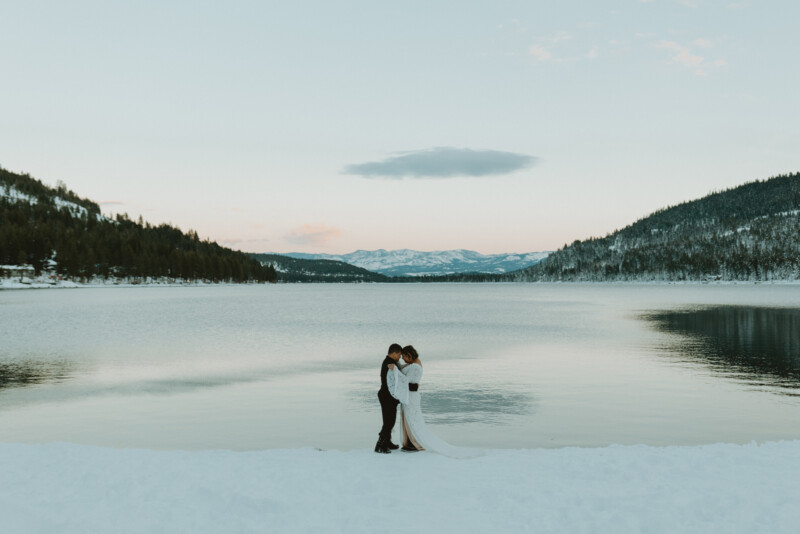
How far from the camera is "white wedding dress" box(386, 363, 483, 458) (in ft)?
46.5

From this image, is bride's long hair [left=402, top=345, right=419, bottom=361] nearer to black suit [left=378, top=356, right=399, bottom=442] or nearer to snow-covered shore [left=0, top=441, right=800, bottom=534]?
black suit [left=378, top=356, right=399, bottom=442]

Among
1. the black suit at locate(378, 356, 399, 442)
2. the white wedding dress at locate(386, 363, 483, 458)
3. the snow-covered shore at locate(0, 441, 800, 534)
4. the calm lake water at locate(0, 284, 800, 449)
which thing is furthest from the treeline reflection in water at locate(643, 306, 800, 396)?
the black suit at locate(378, 356, 399, 442)

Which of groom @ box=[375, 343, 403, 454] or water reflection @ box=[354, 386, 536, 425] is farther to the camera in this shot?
water reflection @ box=[354, 386, 536, 425]

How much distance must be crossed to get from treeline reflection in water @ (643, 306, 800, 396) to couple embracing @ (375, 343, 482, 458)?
1778 cm

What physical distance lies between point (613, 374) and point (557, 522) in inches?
871

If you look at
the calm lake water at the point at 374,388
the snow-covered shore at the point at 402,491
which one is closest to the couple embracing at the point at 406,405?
the snow-covered shore at the point at 402,491

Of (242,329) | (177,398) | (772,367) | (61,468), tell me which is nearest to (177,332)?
(242,329)

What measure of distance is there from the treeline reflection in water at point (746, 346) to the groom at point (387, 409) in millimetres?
18498

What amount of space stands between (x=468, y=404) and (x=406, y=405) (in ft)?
27.6

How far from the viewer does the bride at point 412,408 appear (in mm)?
14195

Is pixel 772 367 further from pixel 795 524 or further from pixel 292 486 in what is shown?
pixel 292 486

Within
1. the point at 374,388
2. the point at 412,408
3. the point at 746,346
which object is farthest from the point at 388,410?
the point at 746,346

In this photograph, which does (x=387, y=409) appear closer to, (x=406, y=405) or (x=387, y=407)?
(x=387, y=407)

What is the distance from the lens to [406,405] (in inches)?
571
